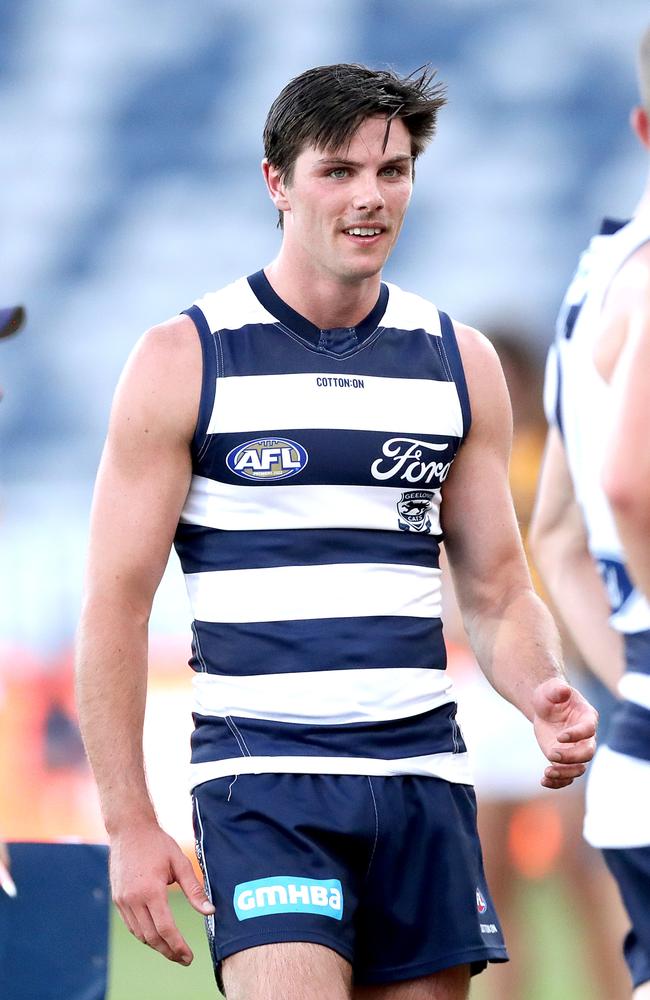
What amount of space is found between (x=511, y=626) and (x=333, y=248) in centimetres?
74

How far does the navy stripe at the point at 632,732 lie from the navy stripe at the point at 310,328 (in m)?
0.79

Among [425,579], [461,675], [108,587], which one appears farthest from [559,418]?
[461,675]

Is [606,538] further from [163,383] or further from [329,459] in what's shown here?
[163,383]

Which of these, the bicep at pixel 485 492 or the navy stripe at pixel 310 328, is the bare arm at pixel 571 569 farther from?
the navy stripe at pixel 310 328

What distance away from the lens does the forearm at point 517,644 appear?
2.72m

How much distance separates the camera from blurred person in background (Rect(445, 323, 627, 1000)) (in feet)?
14.8

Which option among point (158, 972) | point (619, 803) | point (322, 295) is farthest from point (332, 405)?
point (158, 972)

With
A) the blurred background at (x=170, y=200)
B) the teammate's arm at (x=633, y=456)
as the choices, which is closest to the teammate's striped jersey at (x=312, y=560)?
the teammate's arm at (x=633, y=456)

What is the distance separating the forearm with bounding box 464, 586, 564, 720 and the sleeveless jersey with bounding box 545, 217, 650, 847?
0.48 feet

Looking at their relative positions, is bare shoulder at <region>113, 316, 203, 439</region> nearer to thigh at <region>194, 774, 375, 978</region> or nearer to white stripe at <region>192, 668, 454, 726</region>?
Result: white stripe at <region>192, 668, 454, 726</region>

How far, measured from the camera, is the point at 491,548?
289cm

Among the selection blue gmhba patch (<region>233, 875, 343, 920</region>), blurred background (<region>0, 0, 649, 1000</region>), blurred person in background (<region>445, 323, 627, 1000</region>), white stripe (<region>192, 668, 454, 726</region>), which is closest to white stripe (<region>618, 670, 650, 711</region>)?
white stripe (<region>192, 668, 454, 726</region>)

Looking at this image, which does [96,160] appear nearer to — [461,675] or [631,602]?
[461,675]

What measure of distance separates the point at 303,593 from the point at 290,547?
0.08 meters
